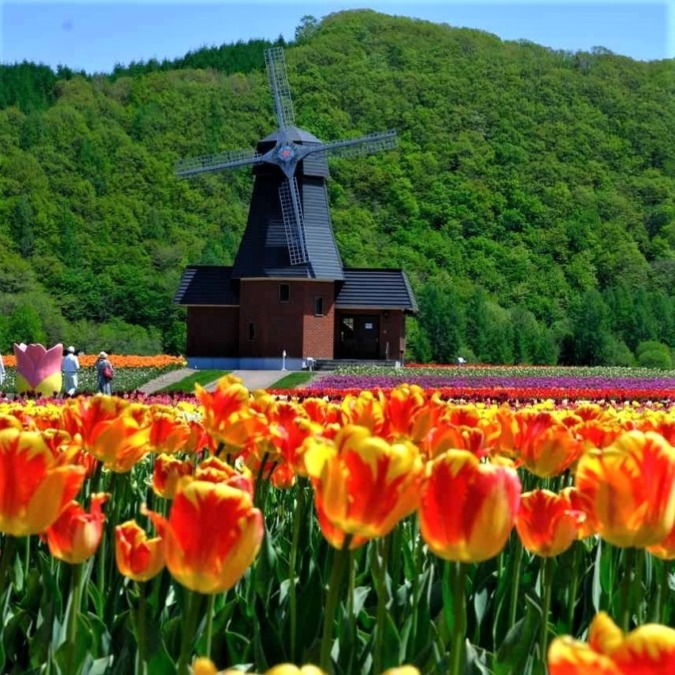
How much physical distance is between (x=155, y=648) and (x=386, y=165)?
83.5m

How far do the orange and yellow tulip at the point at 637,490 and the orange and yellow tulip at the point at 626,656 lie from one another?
0.73 metres

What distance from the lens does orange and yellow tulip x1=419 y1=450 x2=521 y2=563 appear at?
1749mm

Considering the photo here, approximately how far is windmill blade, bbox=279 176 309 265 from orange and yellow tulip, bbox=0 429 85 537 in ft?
109

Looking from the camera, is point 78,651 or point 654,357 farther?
point 654,357

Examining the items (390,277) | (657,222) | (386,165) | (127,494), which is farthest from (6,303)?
(127,494)

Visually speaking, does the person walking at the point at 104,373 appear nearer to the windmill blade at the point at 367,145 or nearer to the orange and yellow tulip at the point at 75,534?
the orange and yellow tulip at the point at 75,534

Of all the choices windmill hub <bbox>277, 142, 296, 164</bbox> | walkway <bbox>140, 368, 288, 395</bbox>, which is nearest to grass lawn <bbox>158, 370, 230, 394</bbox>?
walkway <bbox>140, 368, 288, 395</bbox>

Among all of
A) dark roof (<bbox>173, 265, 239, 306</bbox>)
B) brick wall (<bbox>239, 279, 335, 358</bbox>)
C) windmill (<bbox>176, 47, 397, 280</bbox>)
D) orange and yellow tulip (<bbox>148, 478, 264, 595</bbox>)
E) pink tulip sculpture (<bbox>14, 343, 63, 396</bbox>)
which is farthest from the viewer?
dark roof (<bbox>173, 265, 239, 306</bbox>)

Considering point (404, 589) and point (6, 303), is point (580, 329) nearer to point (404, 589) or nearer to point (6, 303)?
point (6, 303)

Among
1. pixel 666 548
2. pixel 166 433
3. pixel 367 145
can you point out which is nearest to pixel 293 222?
pixel 367 145

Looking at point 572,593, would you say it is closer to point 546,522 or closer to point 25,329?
point 546,522

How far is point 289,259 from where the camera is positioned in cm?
3566

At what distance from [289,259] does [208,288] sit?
357 cm

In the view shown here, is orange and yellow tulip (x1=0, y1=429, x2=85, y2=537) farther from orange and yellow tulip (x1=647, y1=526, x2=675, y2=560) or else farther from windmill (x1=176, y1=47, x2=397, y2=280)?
windmill (x1=176, y1=47, x2=397, y2=280)
